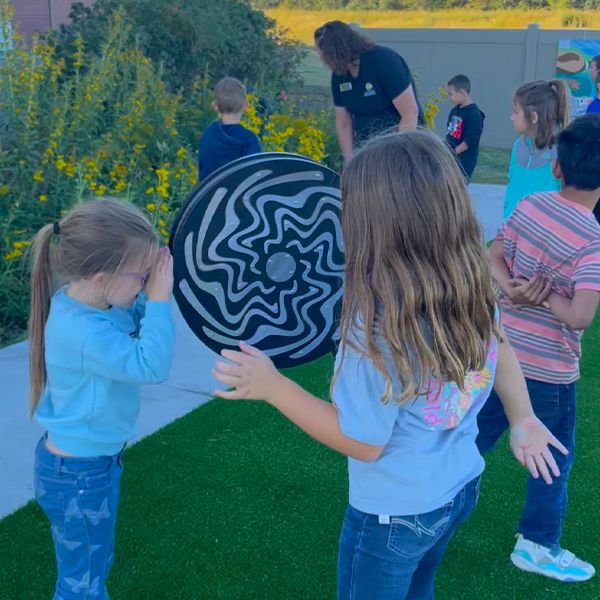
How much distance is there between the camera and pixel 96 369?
7.13ft

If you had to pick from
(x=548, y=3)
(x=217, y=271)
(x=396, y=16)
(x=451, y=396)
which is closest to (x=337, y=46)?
(x=217, y=271)

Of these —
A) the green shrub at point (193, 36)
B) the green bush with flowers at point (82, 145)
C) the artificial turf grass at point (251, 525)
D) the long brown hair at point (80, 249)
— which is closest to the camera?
the long brown hair at point (80, 249)

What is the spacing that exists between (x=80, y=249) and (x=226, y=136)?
4102mm

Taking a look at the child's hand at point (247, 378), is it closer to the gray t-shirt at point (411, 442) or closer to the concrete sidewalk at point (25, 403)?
the gray t-shirt at point (411, 442)

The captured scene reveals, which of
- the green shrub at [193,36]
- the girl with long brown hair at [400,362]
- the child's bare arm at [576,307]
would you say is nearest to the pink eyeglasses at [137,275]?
the girl with long brown hair at [400,362]

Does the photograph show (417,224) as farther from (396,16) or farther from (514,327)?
(396,16)

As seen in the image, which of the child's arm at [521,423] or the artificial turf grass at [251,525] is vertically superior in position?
the child's arm at [521,423]

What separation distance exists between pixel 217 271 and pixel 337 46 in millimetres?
3621

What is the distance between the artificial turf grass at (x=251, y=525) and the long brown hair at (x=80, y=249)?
3.54 feet

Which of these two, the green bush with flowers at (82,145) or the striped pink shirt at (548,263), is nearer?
the striped pink shirt at (548,263)

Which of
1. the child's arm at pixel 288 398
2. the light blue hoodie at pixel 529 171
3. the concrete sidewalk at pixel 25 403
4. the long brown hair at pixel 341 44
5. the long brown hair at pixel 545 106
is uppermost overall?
the long brown hair at pixel 341 44

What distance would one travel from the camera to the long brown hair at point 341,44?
5.39 m

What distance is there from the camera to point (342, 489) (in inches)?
147

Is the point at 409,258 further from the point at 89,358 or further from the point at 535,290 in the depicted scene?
the point at 535,290
